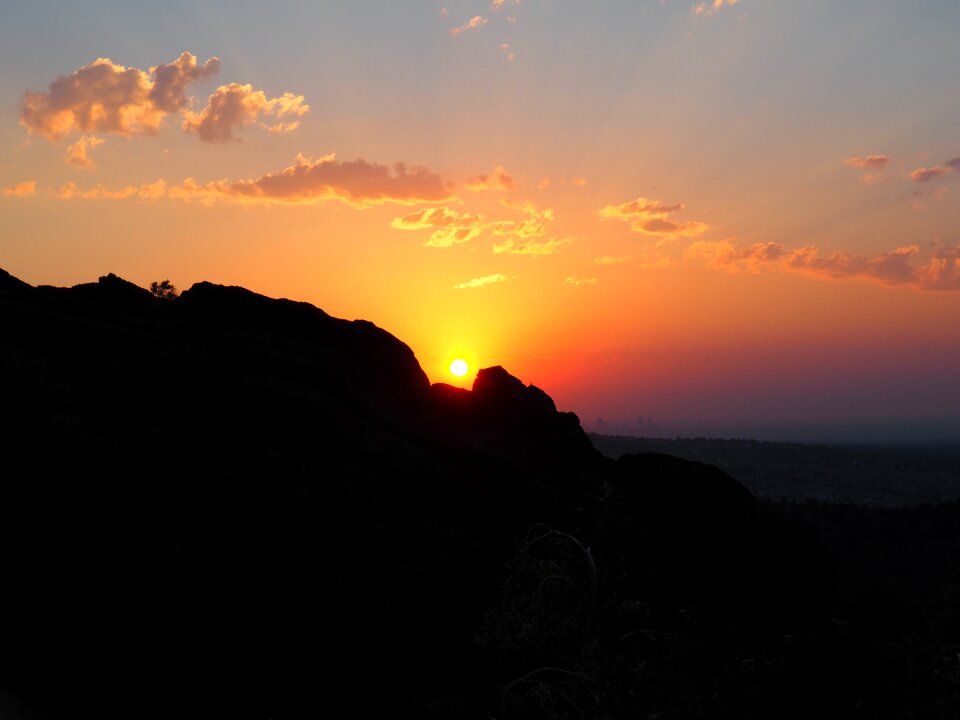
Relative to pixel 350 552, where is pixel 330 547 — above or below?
above

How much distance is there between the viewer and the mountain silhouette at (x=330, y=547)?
1337cm

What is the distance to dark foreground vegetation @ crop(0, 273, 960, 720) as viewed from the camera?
12.8 meters

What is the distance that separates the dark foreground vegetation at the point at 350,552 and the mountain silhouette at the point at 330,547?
67 millimetres

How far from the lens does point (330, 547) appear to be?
20.8 metres

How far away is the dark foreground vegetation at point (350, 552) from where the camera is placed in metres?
12.8

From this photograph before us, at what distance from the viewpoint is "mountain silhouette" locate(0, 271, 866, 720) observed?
1337cm

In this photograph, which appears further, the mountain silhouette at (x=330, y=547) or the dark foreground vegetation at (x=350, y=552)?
the mountain silhouette at (x=330, y=547)

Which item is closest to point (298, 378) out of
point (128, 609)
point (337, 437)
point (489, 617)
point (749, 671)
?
point (337, 437)

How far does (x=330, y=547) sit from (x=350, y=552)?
1.97 ft

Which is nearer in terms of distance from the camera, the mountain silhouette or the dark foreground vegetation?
the dark foreground vegetation

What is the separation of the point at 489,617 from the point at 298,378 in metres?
15.7

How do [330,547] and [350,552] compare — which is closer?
[330,547]

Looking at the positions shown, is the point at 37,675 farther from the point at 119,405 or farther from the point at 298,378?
the point at 298,378

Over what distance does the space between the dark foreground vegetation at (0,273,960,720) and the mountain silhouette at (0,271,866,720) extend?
0.22 ft
